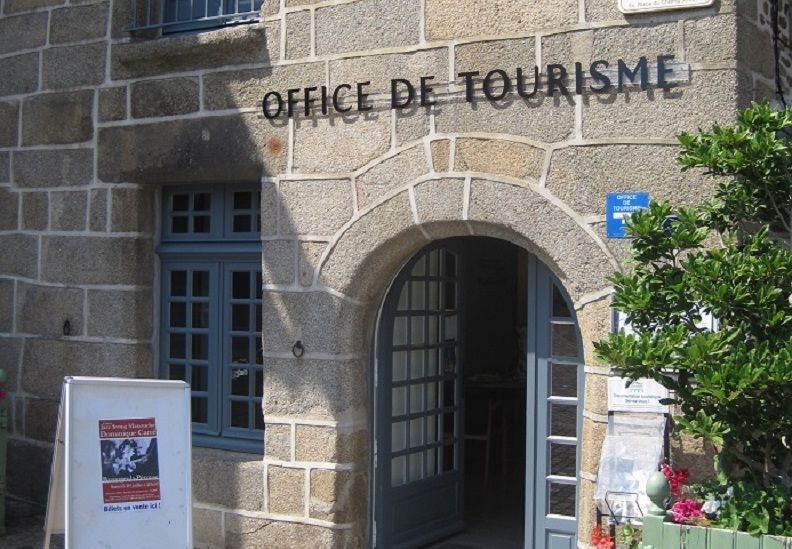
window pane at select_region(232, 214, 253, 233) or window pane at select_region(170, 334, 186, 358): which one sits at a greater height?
window pane at select_region(232, 214, 253, 233)

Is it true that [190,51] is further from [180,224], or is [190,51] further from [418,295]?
[418,295]

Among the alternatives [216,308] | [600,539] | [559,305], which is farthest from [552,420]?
[216,308]

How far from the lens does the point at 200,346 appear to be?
830 cm

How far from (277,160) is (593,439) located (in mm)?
2772

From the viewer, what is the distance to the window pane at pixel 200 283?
8.26 m

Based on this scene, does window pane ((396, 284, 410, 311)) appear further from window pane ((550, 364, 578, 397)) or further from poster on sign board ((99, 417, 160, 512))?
poster on sign board ((99, 417, 160, 512))

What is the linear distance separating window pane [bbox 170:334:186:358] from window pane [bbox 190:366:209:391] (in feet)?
0.54

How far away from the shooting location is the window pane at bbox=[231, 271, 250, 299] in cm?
808

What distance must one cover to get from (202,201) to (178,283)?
63 cm

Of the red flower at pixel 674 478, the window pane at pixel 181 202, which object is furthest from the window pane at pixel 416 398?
the red flower at pixel 674 478

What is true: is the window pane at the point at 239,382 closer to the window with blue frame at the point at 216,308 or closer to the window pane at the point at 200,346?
the window with blue frame at the point at 216,308

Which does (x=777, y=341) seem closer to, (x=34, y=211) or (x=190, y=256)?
(x=190, y=256)

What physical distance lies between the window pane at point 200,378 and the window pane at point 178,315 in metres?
0.34

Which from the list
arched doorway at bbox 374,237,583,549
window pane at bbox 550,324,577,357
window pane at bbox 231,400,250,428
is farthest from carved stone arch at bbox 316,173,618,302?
window pane at bbox 231,400,250,428
